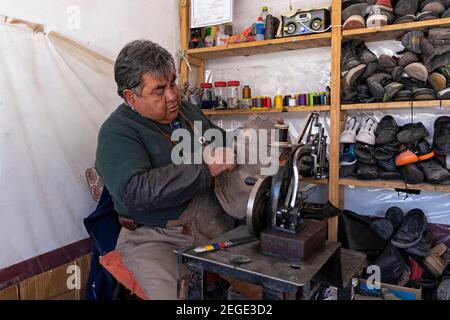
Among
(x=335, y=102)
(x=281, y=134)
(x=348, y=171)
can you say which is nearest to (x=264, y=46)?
(x=335, y=102)

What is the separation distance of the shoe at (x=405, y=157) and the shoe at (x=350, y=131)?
24cm

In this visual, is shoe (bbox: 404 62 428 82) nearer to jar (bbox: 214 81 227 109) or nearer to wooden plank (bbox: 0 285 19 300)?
jar (bbox: 214 81 227 109)

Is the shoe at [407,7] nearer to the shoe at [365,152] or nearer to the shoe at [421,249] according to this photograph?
the shoe at [365,152]

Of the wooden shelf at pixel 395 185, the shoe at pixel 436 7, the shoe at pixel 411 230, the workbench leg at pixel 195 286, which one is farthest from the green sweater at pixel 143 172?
the shoe at pixel 436 7

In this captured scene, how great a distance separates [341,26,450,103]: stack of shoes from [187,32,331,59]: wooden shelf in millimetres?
179

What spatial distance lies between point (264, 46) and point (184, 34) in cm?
56

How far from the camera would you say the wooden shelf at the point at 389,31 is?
5.58 feet

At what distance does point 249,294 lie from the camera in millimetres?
1244

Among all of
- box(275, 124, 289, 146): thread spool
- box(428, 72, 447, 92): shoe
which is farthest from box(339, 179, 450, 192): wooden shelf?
box(275, 124, 289, 146): thread spool

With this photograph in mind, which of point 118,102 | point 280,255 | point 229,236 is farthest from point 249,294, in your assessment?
point 118,102

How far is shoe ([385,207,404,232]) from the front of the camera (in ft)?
6.39

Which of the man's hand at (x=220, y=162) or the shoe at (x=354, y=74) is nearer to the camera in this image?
the man's hand at (x=220, y=162)

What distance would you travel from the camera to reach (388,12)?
1.80m

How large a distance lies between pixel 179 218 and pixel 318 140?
0.71m
